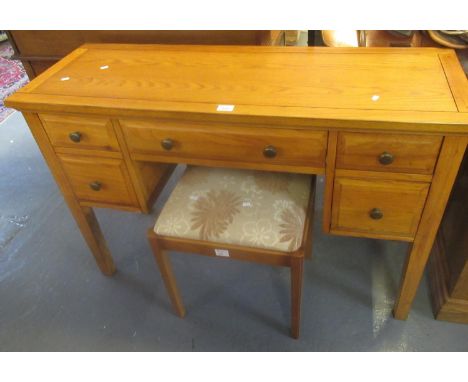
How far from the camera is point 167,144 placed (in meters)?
0.94

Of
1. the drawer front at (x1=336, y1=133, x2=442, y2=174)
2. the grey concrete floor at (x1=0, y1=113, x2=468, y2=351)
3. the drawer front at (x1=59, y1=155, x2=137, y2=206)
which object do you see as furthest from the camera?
the grey concrete floor at (x1=0, y1=113, x2=468, y2=351)

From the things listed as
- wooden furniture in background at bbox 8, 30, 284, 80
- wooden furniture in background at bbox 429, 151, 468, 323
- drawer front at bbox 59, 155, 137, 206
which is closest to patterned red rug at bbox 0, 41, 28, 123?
wooden furniture in background at bbox 8, 30, 284, 80

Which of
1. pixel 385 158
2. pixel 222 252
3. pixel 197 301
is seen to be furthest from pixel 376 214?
pixel 197 301

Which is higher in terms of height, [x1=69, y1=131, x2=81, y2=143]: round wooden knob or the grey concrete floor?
[x1=69, y1=131, x2=81, y2=143]: round wooden knob

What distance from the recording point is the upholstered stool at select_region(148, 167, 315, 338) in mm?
961

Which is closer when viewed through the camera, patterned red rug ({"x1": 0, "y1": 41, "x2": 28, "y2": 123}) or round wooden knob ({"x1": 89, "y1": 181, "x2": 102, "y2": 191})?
round wooden knob ({"x1": 89, "y1": 181, "x2": 102, "y2": 191})

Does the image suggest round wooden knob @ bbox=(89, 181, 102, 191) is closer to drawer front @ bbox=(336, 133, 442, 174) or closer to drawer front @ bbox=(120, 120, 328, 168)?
drawer front @ bbox=(120, 120, 328, 168)

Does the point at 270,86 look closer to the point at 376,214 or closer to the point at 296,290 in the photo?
the point at 376,214

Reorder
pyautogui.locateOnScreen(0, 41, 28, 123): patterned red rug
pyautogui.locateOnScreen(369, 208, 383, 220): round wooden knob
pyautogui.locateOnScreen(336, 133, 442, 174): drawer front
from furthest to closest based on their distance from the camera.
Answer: pyautogui.locateOnScreen(0, 41, 28, 123): patterned red rug → pyautogui.locateOnScreen(369, 208, 383, 220): round wooden knob → pyautogui.locateOnScreen(336, 133, 442, 174): drawer front

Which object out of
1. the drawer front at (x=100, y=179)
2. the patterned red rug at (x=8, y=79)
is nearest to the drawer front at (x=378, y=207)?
the drawer front at (x=100, y=179)

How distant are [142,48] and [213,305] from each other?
90cm

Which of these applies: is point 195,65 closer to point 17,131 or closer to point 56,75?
point 56,75

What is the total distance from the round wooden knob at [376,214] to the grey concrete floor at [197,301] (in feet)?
1.51

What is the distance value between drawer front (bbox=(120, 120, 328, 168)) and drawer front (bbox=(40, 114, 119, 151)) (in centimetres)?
6
